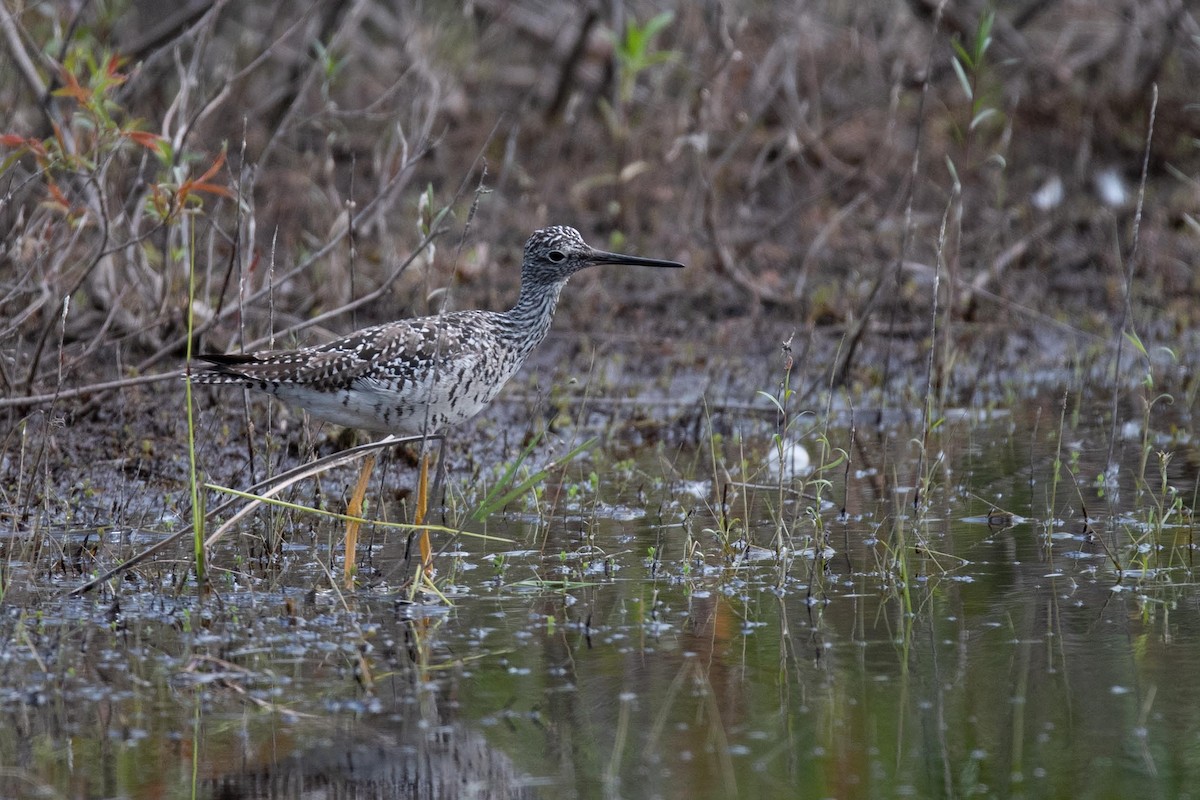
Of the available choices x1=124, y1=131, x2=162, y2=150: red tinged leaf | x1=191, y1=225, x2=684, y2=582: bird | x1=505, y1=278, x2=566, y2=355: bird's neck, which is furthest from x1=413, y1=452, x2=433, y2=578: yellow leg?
x1=124, y1=131, x2=162, y2=150: red tinged leaf

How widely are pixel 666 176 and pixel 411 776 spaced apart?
9333 millimetres

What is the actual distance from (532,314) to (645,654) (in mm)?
2227

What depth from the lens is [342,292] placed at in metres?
9.45

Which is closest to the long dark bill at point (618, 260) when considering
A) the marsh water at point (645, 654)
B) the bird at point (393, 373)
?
the bird at point (393, 373)

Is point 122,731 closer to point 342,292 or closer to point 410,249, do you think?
point 342,292

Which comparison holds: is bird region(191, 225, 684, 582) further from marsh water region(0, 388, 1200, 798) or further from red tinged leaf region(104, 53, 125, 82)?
red tinged leaf region(104, 53, 125, 82)

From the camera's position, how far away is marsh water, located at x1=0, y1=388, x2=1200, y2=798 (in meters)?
4.20

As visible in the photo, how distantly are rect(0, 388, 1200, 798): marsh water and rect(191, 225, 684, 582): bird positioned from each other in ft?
1.99

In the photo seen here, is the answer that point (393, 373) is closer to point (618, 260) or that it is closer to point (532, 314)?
point (532, 314)

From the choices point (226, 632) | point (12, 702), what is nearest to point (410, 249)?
point (226, 632)

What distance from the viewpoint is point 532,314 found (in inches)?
273

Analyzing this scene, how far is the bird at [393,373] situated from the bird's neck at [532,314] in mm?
156

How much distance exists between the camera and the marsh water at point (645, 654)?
420 centimetres

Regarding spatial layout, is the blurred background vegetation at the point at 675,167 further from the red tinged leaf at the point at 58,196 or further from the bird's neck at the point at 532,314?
the bird's neck at the point at 532,314
